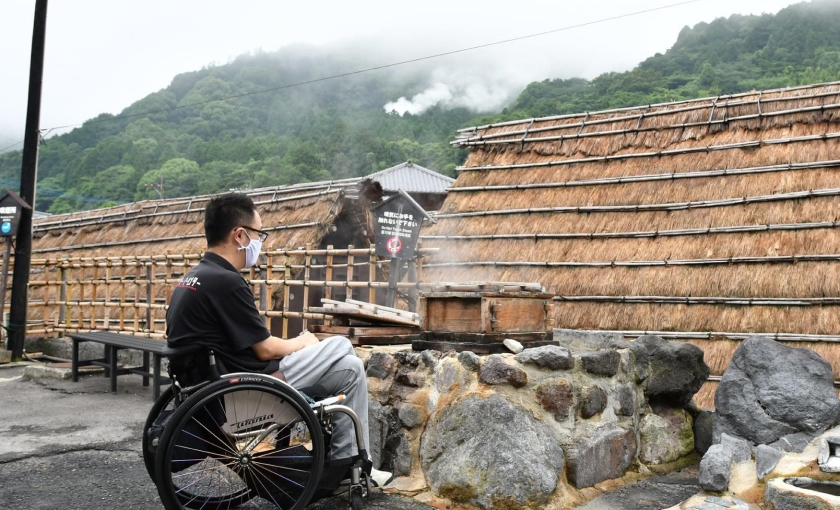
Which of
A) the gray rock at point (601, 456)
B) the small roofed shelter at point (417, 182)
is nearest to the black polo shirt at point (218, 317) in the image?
the gray rock at point (601, 456)

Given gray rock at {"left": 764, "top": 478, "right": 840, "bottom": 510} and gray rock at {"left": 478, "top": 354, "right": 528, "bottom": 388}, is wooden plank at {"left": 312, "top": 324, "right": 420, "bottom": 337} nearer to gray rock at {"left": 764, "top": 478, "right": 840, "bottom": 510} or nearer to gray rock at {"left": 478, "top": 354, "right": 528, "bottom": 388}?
gray rock at {"left": 478, "top": 354, "right": 528, "bottom": 388}

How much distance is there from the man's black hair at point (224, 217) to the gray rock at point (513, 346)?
4.32ft

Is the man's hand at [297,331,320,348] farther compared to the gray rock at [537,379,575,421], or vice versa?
the gray rock at [537,379,575,421]

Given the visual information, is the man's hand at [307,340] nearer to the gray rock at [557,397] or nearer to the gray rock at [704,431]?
the gray rock at [557,397]

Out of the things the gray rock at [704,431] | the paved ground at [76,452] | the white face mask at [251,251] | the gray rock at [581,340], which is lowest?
the paved ground at [76,452]

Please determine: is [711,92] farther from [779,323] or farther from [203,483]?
[203,483]

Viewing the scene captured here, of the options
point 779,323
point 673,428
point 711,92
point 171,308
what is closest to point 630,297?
point 779,323

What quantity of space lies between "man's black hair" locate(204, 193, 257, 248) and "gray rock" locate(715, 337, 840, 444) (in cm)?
265

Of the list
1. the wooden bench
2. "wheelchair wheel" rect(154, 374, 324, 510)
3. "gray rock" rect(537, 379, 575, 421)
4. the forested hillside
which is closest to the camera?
"wheelchair wheel" rect(154, 374, 324, 510)

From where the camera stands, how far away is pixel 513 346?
328 centimetres

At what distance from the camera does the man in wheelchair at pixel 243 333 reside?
8.43 feet

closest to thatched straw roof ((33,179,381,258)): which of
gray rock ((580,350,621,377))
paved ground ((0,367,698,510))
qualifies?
paved ground ((0,367,698,510))

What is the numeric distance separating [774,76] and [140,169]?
1084 inches

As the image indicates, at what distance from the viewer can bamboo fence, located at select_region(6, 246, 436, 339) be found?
7.56 metres
